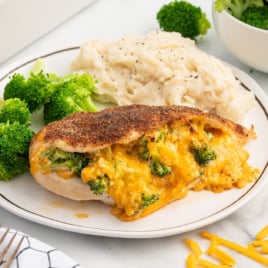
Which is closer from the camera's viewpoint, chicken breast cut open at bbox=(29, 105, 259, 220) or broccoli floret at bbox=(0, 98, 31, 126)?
chicken breast cut open at bbox=(29, 105, 259, 220)

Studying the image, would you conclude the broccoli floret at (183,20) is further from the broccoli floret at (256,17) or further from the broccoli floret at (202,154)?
the broccoli floret at (202,154)

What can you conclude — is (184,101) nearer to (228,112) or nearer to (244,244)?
(228,112)

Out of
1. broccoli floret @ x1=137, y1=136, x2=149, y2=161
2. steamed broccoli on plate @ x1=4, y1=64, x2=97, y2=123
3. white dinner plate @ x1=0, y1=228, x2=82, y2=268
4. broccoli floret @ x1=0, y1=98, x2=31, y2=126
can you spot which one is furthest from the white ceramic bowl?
white dinner plate @ x1=0, y1=228, x2=82, y2=268

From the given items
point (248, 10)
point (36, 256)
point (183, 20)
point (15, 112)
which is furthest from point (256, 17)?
point (36, 256)

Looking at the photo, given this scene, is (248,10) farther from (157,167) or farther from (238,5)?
(157,167)

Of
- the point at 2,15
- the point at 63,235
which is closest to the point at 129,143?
the point at 63,235

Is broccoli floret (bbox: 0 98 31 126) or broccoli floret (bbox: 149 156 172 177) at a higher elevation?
broccoli floret (bbox: 0 98 31 126)

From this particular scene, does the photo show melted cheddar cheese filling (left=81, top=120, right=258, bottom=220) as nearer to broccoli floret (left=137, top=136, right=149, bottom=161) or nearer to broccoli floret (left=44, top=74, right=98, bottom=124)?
broccoli floret (left=137, top=136, right=149, bottom=161)
